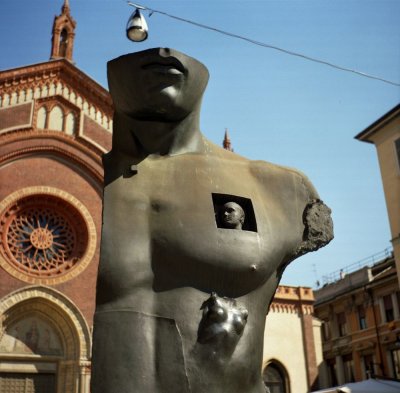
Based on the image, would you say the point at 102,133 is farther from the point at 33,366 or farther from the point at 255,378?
the point at 255,378

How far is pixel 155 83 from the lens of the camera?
279 centimetres

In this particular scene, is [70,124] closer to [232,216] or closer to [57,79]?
[57,79]

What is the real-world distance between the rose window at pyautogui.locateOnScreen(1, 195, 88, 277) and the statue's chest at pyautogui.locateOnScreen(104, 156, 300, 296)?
16.8 meters

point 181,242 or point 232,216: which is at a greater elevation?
point 232,216

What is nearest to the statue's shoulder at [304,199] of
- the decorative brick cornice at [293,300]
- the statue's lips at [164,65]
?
the statue's lips at [164,65]

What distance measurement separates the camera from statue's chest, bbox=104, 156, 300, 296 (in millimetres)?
2654

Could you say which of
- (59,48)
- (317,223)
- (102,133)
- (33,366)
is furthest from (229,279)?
(59,48)

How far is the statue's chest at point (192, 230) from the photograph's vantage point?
2654 millimetres

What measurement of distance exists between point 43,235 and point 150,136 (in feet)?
58.1

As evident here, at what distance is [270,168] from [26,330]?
17.1m

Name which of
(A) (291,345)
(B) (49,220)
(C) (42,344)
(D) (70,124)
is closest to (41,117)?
(D) (70,124)

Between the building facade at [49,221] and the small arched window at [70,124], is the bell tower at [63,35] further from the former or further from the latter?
the small arched window at [70,124]

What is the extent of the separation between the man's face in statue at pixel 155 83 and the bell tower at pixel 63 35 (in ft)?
73.0

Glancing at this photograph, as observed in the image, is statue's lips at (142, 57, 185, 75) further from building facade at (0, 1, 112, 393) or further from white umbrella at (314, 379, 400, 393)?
building facade at (0, 1, 112, 393)
